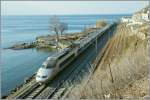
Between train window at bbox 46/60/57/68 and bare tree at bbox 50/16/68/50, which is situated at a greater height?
bare tree at bbox 50/16/68/50

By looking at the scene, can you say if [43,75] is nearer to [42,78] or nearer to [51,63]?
[42,78]

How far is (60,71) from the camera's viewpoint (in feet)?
25.8

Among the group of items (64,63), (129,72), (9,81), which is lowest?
(9,81)

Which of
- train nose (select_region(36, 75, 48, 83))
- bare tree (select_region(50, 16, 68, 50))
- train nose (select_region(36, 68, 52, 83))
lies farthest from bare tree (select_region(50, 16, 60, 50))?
train nose (select_region(36, 75, 48, 83))

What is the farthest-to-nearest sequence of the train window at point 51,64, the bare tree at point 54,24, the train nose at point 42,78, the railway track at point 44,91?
the bare tree at point 54,24, the train window at point 51,64, the train nose at point 42,78, the railway track at point 44,91

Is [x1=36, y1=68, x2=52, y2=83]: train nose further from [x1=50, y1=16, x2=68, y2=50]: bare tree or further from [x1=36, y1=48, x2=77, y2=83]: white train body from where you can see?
[x1=50, y1=16, x2=68, y2=50]: bare tree

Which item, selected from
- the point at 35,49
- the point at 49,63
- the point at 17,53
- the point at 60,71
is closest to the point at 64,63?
the point at 60,71

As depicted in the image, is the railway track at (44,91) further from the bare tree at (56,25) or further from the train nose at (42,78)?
the bare tree at (56,25)

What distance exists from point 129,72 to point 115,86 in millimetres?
383

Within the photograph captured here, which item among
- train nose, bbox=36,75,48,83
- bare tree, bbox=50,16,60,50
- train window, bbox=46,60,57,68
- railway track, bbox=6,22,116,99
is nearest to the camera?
railway track, bbox=6,22,116,99

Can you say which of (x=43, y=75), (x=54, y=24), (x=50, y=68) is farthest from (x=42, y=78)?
(x=54, y=24)

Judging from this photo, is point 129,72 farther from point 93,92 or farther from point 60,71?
point 60,71

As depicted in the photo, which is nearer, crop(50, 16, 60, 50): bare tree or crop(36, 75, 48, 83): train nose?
crop(36, 75, 48, 83): train nose

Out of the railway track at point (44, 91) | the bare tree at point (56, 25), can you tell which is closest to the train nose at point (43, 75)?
the railway track at point (44, 91)
